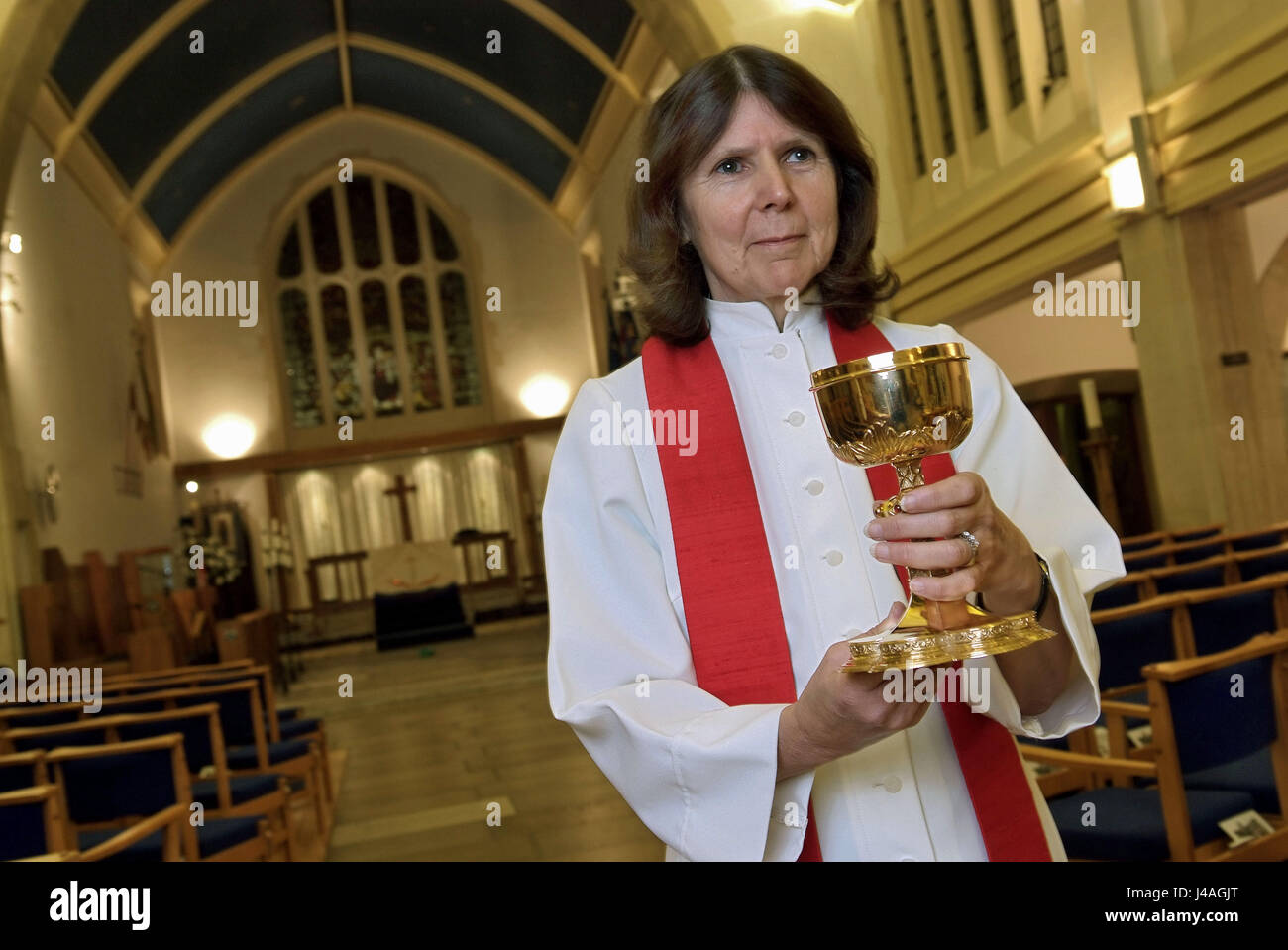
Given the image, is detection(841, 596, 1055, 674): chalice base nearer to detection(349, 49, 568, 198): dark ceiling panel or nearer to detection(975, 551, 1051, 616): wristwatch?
detection(975, 551, 1051, 616): wristwatch

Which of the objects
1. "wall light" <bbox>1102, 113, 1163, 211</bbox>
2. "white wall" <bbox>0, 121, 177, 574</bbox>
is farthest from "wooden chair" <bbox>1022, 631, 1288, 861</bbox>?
"white wall" <bbox>0, 121, 177, 574</bbox>

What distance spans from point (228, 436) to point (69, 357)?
8.05 metres

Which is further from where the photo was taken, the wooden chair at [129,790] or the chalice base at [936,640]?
the wooden chair at [129,790]

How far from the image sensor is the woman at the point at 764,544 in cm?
112

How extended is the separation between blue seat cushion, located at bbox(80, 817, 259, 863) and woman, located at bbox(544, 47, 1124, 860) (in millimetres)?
Result: 2847

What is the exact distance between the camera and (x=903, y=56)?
10516 mm

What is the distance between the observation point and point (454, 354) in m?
22.2

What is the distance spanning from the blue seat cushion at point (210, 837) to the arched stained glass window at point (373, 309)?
1803cm

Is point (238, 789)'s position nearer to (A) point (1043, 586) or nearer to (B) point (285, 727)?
(B) point (285, 727)

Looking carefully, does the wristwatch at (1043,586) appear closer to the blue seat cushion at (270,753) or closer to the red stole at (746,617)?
the red stole at (746,617)

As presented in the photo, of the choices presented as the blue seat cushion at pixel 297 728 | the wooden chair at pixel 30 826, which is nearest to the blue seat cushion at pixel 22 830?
the wooden chair at pixel 30 826

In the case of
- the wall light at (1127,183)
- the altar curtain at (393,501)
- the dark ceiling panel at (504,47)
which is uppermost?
the dark ceiling panel at (504,47)

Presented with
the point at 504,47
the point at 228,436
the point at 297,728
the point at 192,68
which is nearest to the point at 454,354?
the point at 228,436
